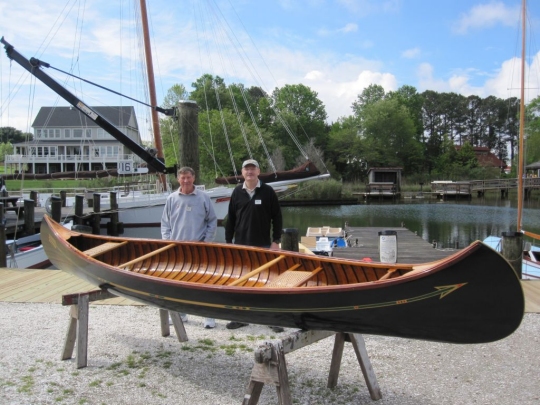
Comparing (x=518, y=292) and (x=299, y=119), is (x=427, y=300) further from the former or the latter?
(x=299, y=119)

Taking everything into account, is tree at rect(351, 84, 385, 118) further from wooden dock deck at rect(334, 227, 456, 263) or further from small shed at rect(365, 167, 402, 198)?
wooden dock deck at rect(334, 227, 456, 263)

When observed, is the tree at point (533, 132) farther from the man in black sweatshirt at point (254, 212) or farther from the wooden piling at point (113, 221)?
the man in black sweatshirt at point (254, 212)

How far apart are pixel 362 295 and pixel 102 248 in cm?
321

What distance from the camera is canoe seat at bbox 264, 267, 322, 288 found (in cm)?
369

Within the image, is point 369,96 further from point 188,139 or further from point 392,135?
point 188,139

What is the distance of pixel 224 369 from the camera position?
4.26 m

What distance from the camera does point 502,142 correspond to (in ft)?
243

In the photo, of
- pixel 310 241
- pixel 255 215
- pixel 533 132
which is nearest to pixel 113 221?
pixel 310 241

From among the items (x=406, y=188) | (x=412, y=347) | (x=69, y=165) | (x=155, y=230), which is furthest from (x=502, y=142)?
(x=412, y=347)

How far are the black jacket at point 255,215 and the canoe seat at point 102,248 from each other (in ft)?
4.39

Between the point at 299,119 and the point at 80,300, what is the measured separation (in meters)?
56.6

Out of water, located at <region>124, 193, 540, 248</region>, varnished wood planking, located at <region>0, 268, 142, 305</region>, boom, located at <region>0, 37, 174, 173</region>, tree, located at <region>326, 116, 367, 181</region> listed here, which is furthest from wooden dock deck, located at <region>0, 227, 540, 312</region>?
tree, located at <region>326, 116, 367, 181</region>

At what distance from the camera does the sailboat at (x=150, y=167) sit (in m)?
14.8

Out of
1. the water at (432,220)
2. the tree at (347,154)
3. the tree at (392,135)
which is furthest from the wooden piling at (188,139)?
the tree at (392,135)
